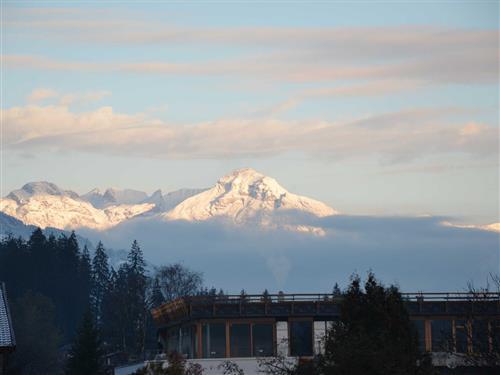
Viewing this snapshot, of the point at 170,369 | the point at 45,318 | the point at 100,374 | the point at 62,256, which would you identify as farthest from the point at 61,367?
the point at 170,369

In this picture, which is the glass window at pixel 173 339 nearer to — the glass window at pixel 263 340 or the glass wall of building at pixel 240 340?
the glass wall of building at pixel 240 340

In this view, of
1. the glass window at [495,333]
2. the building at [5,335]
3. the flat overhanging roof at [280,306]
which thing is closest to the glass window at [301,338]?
the flat overhanging roof at [280,306]

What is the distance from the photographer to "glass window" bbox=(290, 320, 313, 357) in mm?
83688

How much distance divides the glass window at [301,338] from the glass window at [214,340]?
403 centimetres

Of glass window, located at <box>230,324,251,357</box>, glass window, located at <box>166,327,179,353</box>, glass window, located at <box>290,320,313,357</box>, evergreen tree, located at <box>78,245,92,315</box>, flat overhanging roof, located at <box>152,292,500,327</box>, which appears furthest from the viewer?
evergreen tree, located at <box>78,245,92,315</box>

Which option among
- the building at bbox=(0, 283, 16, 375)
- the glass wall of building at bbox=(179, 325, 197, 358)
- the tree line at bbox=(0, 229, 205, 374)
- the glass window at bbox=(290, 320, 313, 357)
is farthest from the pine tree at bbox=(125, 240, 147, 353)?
the building at bbox=(0, 283, 16, 375)

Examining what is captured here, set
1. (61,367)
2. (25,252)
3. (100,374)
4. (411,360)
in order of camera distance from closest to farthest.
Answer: (411,360)
(100,374)
(61,367)
(25,252)

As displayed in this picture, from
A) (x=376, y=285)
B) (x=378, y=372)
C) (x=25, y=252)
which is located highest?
(x=25, y=252)

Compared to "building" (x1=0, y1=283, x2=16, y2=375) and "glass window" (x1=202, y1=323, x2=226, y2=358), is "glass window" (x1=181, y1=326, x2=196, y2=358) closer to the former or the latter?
"glass window" (x1=202, y1=323, x2=226, y2=358)

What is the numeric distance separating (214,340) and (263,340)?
Answer: 2.90m

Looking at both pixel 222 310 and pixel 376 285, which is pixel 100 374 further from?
pixel 376 285

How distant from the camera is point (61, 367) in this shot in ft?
429

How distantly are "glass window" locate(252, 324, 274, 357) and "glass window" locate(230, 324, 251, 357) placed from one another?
42 centimetres

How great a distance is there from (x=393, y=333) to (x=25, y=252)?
404ft
